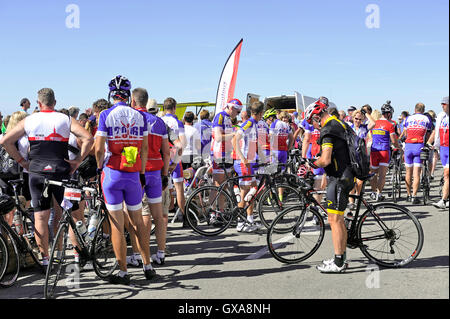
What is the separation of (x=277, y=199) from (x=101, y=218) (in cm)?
323

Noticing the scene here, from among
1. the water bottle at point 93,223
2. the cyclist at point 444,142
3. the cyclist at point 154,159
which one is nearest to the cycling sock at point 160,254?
the cyclist at point 154,159

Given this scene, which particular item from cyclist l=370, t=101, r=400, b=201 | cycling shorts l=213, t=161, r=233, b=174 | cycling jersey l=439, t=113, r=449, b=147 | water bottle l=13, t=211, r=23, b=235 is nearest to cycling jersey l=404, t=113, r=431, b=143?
cyclist l=370, t=101, r=400, b=201

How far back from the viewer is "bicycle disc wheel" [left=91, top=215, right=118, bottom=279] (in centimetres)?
515

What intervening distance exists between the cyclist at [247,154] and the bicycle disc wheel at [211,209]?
10.5 inches

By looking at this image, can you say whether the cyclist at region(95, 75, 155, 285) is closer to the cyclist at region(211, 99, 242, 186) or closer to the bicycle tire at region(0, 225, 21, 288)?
the bicycle tire at region(0, 225, 21, 288)

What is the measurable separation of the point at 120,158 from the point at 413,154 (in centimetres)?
782

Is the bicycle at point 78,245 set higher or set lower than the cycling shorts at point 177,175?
lower

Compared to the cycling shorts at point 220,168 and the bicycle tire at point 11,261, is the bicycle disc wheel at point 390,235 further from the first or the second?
Result: the bicycle tire at point 11,261

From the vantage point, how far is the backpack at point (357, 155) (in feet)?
17.0

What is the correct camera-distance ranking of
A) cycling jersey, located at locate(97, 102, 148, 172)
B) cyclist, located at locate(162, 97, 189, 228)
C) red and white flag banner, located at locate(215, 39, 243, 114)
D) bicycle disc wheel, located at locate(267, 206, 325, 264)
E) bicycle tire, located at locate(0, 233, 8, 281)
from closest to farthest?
cycling jersey, located at locate(97, 102, 148, 172)
bicycle tire, located at locate(0, 233, 8, 281)
bicycle disc wheel, located at locate(267, 206, 325, 264)
cyclist, located at locate(162, 97, 189, 228)
red and white flag banner, located at locate(215, 39, 243, 114)

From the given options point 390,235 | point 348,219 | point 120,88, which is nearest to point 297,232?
point 348,219

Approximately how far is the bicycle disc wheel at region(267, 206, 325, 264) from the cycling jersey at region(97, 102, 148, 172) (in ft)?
6.48
